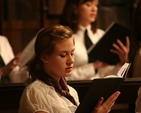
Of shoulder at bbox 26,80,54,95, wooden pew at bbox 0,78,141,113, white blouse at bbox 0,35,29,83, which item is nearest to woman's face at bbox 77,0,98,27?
white blouse at bbox 0,35,29,83

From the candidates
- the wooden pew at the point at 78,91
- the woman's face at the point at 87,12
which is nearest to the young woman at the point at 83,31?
the woman's face at the point at 87,12

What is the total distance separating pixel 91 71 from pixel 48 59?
4.04 feet

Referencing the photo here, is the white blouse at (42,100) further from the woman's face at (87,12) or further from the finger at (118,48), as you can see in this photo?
the woman's face at (87,12)

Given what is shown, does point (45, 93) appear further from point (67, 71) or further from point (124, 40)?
point (124, 40)

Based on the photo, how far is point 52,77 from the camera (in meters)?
1.94

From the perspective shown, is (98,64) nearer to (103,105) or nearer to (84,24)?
(84,24)

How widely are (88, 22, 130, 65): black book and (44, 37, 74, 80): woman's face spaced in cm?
100

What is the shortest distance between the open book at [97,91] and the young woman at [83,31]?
3.96 ft

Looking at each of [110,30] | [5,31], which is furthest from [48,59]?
[5,31]

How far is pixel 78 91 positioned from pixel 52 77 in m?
0.62

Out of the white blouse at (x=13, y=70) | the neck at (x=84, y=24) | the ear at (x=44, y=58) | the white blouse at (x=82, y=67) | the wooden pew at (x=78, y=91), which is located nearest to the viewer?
the ear at (x=44, y=58)

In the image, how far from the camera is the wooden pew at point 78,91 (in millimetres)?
2463

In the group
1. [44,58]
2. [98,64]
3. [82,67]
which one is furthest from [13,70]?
[44,58]

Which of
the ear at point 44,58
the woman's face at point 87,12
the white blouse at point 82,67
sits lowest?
the white blouse at point 82,67
